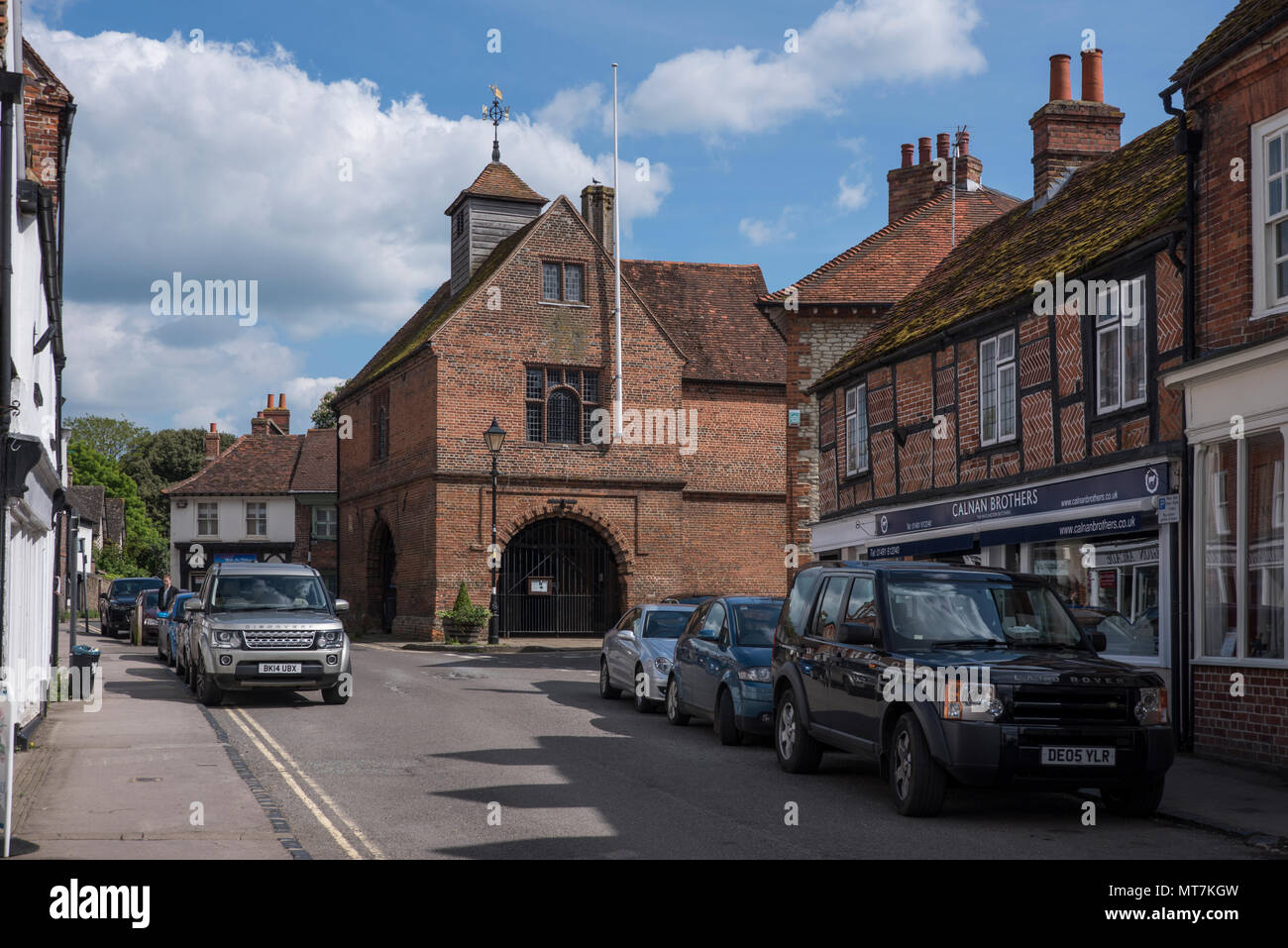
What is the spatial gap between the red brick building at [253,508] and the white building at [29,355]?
157 feet

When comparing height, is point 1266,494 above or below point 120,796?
above

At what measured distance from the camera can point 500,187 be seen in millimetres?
43531

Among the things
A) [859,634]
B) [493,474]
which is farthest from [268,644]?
[493,474]

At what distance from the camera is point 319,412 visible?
78.8 metres

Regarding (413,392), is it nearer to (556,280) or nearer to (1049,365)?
(556,280)

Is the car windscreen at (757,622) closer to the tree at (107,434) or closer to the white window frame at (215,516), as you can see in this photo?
the white window frame at (215,516)

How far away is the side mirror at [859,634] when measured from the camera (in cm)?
1037

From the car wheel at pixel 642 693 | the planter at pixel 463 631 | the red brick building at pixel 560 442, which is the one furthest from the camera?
the red brick building at pixel 560 442

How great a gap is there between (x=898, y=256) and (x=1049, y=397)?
606 inches

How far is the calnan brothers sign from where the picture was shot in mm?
14969

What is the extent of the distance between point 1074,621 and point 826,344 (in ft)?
67.7

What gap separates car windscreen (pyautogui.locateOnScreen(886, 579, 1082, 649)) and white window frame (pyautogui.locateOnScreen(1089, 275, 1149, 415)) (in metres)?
5.28

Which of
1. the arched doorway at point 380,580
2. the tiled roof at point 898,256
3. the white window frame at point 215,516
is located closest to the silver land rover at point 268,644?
the tiled roof at point 898,256
